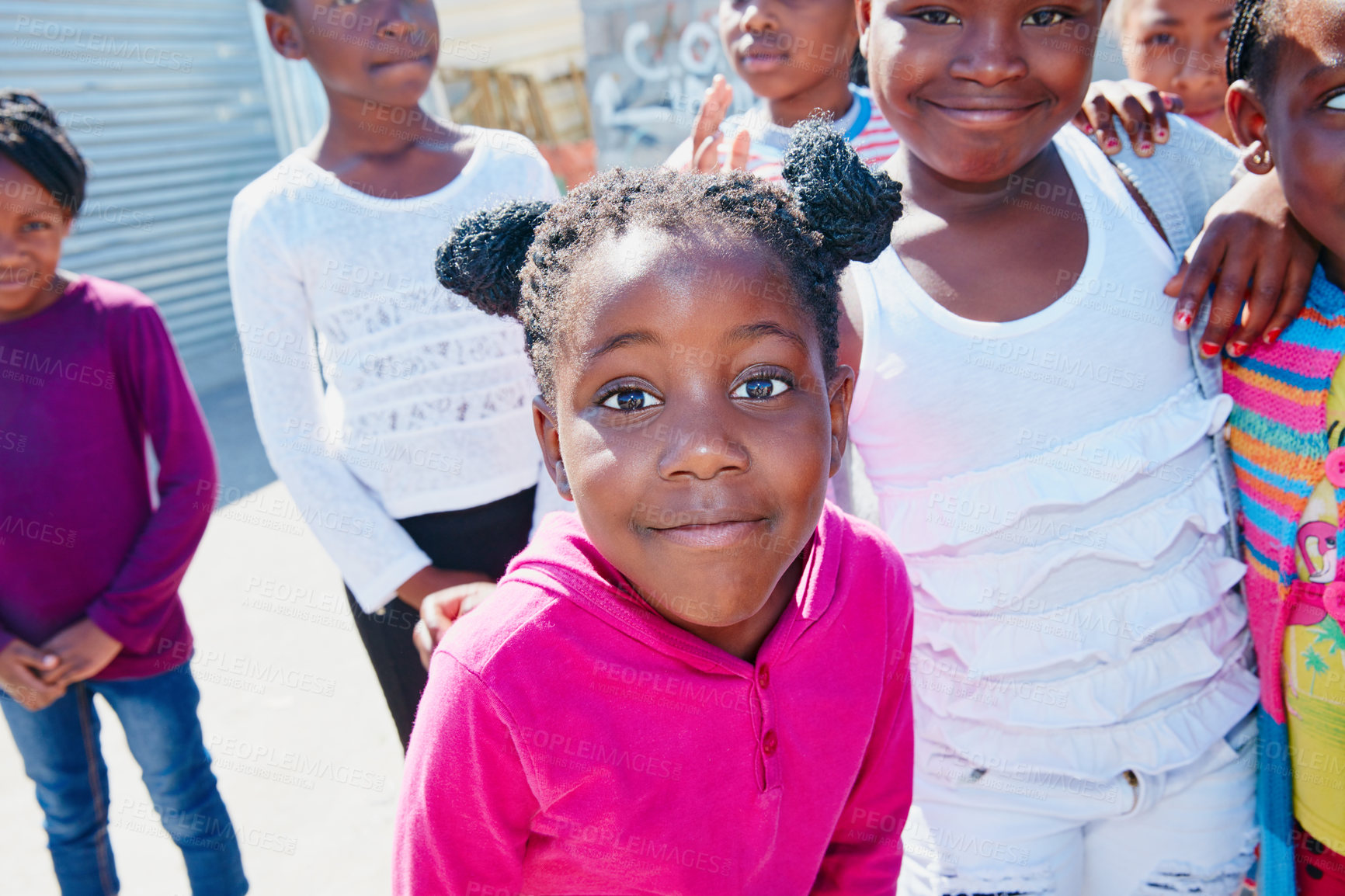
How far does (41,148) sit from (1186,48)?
10.4 feet

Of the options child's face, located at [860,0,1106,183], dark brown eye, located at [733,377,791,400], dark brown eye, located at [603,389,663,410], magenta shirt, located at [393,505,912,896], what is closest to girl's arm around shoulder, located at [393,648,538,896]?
magenta shirt, located at [393,505,912,896]

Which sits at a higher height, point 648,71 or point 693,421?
point 648,71

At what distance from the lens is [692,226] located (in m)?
1.14

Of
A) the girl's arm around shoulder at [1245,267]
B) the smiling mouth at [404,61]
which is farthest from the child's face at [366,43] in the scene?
the girl's arm around shoulder at [1245,267]

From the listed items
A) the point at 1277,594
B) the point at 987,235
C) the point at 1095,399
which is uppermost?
the point at 987,235

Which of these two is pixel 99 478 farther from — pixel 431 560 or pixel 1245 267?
pixel 1245 267

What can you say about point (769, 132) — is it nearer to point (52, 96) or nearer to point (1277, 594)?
point (1277, 594)

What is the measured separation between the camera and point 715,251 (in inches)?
44.3

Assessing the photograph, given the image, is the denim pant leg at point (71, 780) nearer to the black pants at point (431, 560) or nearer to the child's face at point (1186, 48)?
the black pants at point (431, 560)

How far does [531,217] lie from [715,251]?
0.32 meters

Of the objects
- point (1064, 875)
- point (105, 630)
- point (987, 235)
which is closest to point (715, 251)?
point (987, 235)

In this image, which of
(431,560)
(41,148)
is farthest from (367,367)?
(41,148)

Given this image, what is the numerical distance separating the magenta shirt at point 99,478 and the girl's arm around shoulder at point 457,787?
4.95ft

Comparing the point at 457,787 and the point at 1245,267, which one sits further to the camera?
the point at 1245,267
